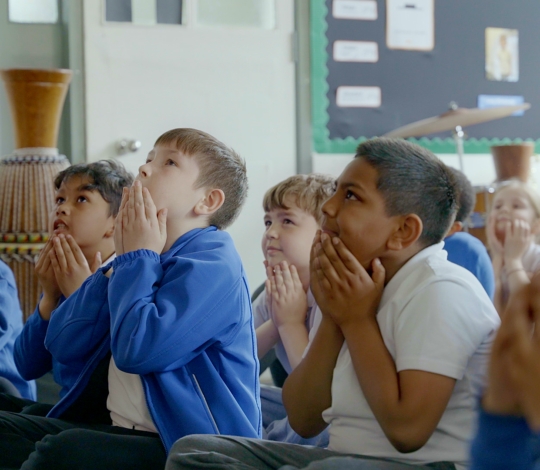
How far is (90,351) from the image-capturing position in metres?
1.23

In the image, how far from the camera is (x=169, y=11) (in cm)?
310

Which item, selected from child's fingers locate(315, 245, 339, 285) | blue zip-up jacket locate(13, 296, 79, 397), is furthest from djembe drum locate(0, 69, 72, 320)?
child's fingers locate(315, 245, 339, 285)

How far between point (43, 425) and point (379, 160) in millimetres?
779

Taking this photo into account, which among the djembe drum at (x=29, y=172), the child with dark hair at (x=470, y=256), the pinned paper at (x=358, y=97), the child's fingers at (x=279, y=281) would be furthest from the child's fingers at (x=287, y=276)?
the pinned paper at (x=358, y=97)

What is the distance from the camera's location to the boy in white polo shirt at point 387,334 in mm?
868

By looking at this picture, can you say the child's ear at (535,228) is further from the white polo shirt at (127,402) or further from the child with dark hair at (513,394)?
the child with dark hair at (513,394)

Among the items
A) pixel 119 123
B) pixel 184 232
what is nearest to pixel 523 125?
pixel 119 123

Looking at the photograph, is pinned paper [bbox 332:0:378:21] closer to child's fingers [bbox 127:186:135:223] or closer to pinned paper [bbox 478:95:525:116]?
pinned paper [bbox 478:95:525:116]

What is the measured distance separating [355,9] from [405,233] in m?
2.58

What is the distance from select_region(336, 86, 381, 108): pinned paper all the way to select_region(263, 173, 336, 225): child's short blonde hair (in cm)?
169

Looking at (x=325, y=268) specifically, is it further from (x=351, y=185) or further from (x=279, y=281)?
(x=279, y=281)

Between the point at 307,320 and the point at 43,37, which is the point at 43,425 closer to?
the point at 307,320

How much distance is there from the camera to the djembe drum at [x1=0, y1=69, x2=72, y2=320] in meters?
2.38

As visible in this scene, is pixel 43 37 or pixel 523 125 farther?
pixel 523 125
